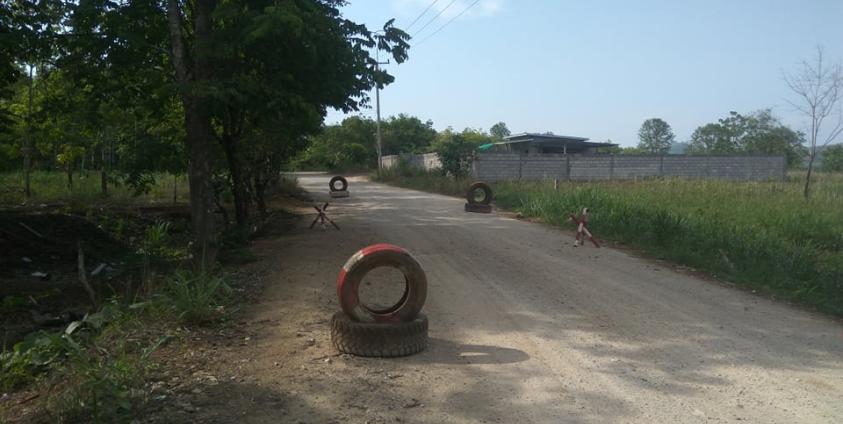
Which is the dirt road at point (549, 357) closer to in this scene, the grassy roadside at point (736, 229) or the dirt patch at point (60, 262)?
the grassy roadside at point (736, 229)

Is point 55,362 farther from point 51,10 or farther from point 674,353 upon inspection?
point 51,10

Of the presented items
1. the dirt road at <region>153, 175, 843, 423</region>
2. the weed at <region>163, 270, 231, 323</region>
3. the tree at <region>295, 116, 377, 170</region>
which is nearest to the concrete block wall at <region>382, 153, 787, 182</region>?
the tree at <region>295, 116, 377, 170</region>

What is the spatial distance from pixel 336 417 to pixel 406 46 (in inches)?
298

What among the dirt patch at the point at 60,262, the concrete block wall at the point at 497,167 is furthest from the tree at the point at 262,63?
the concrete block wall at the point at 497,167

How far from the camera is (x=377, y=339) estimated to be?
5.20 metres

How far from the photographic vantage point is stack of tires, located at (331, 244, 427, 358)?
520cm

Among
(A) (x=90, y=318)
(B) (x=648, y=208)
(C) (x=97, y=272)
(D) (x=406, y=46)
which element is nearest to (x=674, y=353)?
(A) (x=90, y=318)

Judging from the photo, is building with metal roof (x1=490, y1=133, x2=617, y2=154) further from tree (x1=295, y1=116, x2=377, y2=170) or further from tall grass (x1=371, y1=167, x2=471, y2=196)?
tree (x1=295, y1=116, x2=377, y2=170)

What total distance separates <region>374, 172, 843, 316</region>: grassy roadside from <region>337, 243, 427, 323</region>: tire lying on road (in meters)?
5.25

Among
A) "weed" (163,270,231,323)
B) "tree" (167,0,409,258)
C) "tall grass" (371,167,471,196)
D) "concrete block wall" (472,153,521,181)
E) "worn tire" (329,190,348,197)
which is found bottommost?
"weed" (163,270,231,323)

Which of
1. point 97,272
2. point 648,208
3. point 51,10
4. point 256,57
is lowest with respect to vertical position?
point 97,272

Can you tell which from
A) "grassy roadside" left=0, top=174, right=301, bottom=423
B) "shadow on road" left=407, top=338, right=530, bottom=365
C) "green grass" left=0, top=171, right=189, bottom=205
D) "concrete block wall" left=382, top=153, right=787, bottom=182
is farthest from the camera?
"concrete block wall" left=382, top=153, right=787, bottom=182

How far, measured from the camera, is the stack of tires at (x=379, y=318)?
5195 mm

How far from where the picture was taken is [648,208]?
1450cm
